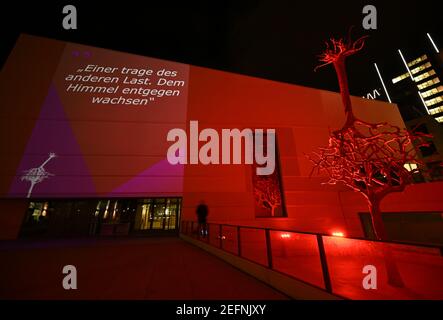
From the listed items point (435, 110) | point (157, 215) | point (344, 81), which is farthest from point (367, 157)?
point (435, 110)

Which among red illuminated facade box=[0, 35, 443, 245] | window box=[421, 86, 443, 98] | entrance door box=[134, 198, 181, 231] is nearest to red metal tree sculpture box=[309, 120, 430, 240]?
red illuminated facade box=[0, 35, 443, 245]

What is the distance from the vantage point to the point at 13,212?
960 cm

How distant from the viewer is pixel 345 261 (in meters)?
2.95

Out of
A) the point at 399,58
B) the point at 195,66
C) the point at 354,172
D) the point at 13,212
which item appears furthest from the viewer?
the point at 399,58

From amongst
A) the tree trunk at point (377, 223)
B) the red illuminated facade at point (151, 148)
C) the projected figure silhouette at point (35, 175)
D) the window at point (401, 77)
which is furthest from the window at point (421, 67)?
the projected figure silhouette at point (35, 175)

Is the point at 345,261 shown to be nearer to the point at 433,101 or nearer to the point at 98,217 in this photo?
the point at 98,217

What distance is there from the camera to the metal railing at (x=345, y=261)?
2449mm

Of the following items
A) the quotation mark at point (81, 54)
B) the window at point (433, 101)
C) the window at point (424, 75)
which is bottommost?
the quotation mark at point (81, 54)

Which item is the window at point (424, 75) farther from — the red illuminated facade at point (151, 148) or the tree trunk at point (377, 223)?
the tree trunk at point (377, 223)
